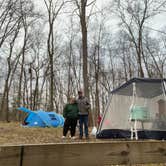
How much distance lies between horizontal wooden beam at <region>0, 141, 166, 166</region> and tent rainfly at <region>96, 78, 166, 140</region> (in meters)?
5.95

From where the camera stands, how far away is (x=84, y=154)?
6.80ft

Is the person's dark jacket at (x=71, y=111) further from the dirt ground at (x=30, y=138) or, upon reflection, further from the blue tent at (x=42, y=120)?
the blue tent at (x=42, y=120)

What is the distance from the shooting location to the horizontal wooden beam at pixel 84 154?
6.19 feet

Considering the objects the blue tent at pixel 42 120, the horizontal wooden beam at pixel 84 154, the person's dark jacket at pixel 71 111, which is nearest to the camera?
the horizontal wooden beam at pixel 84 154

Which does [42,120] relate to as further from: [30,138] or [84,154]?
[84,154]

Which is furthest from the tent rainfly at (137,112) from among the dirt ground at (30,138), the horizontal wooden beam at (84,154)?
the horizontal wooden beam at (84,154)

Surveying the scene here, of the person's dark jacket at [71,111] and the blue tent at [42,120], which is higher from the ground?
the person's dark jacket at [71,111]

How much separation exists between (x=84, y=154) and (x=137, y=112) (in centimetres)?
655

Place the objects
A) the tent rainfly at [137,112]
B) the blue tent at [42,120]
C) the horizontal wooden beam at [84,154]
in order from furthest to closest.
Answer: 1. the blue tent at [42,120]
2. the tent rainfly at [137,112]
3. the horizontal wooden beam at [84,154]

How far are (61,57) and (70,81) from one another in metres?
3.31

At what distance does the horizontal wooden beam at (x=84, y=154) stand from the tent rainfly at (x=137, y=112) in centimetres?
595

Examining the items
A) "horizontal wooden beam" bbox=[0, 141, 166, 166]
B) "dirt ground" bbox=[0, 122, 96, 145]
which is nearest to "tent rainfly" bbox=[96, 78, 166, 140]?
"dirt ground" bbox=[0, 122, 96, 145]

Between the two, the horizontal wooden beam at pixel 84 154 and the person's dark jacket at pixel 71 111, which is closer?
the horizontal wooden beam at pixel 84 154

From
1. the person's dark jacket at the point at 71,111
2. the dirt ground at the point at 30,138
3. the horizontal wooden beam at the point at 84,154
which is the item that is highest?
the person's dark jacket at the point at 71,111
